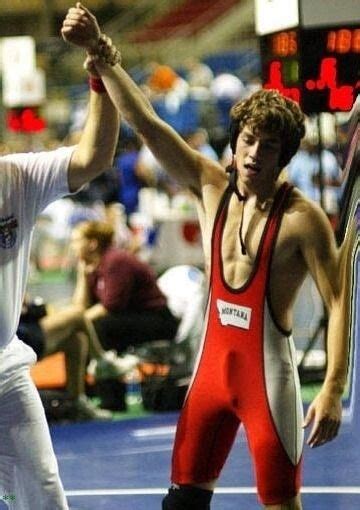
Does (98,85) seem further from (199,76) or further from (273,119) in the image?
(199,76)

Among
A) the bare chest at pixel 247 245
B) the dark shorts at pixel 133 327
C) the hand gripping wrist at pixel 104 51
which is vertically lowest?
the dark shorts at pixel 133 327

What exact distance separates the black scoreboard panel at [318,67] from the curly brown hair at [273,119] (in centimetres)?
220

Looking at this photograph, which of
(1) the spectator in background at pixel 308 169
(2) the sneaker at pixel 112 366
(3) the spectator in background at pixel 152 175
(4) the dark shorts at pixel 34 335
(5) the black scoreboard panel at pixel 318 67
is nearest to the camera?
(5) the black scoreboard panel at pixel 318 67

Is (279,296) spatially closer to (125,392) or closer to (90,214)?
(125,392)

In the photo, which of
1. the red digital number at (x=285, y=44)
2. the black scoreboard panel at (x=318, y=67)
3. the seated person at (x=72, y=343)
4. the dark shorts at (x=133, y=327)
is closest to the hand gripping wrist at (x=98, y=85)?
the black scoreboard panel at (x=318, y=67)

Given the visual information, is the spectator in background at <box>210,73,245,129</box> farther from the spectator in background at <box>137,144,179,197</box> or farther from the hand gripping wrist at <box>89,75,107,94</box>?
the hand gripping wrist at <box>89,75,107,94</box>

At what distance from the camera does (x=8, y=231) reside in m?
4.19

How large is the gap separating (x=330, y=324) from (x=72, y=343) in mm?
4288

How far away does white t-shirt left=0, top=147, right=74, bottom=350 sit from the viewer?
4.19 meters

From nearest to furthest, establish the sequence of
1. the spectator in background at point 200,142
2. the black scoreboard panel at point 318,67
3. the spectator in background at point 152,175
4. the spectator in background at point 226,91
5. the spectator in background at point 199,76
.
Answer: the black scoreboard panel at point 318,67
the spectator in background at point 200,142
the spectator in background at point 152,175
the spectator in background at point 226,91
the spectator in background at point 199,76

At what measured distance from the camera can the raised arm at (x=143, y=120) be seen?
4246 millimetres

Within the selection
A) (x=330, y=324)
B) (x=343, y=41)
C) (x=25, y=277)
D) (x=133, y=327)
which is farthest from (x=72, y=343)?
(x=330, y=324)

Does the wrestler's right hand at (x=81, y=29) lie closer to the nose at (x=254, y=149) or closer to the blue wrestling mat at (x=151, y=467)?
the nose at (x=254, y=149)

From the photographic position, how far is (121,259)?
27.2 ft
